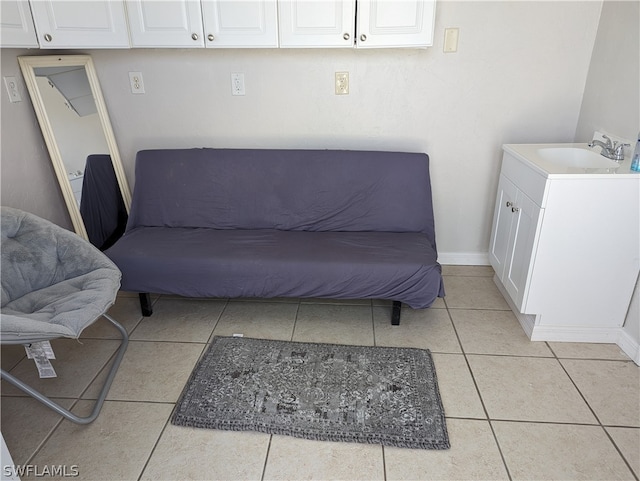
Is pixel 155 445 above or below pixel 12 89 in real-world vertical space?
below

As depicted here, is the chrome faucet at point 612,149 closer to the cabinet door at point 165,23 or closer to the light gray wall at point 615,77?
the light gray wall at point 615,77

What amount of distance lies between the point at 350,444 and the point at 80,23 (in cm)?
240

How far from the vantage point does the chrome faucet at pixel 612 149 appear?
6.68 ft

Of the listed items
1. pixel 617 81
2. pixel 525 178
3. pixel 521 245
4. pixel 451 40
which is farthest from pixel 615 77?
pixel 521 245

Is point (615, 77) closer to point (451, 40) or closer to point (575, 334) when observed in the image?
point (451, 40)

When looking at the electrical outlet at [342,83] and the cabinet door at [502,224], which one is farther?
the electrical outlet at [342,83]

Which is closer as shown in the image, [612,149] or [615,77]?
[612,149]

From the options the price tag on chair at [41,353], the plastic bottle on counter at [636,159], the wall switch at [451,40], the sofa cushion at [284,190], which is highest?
the wall switch at [451,40]

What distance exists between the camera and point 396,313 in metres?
2.28

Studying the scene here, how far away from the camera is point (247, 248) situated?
89.6 inches

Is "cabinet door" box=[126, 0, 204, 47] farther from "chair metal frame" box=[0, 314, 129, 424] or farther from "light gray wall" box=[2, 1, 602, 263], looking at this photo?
"chair metal frame" box=[0, 314, 129, 424]

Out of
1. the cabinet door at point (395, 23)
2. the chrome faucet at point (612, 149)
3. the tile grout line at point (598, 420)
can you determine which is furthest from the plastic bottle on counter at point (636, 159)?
the cabinet door at point (395, 23)

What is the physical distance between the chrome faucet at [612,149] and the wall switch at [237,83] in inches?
77.1

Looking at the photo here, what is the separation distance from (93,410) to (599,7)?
3173 mm
